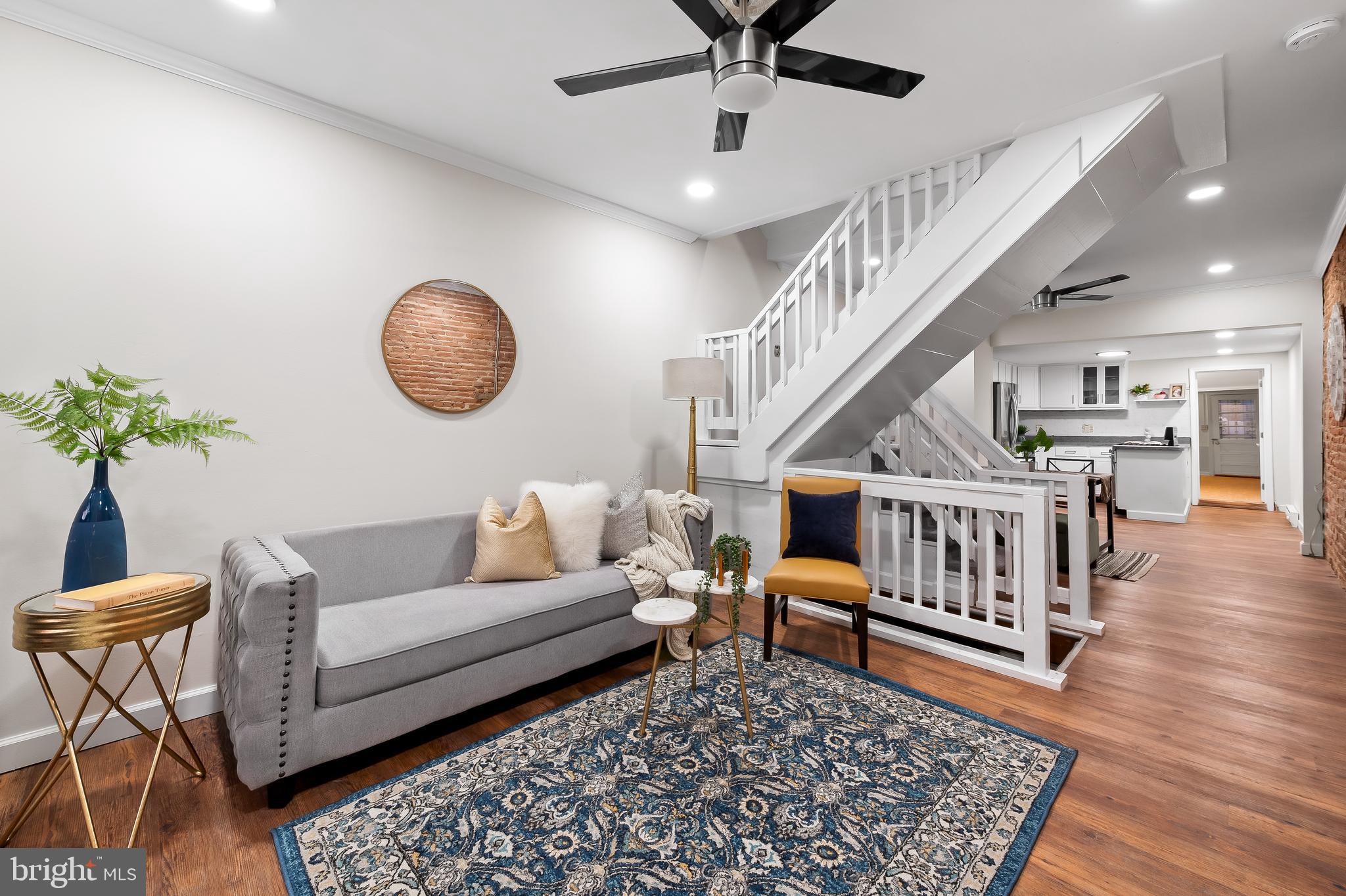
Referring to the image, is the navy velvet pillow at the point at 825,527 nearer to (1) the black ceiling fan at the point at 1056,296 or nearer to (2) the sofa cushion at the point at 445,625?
(2) the sofa cushion at the point at 445,625

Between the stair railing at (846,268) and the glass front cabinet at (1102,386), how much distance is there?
21.9ft

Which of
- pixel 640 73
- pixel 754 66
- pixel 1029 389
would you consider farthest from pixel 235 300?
pixel 1029 389

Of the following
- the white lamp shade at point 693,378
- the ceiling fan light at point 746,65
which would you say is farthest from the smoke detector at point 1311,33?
the white lamp shade at point 693,378

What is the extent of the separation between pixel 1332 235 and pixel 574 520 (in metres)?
5.73

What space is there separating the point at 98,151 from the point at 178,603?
1782 mm

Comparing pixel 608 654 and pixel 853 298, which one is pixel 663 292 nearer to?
pixel 853 298

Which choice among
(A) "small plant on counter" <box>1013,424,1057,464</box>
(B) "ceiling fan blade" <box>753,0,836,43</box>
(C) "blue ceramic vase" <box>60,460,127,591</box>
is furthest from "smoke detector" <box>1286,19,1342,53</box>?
(C) "blue ceramic vase" <box>60,460,127,591</box>

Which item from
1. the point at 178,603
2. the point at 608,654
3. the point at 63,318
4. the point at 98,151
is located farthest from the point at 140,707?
the point at 98,151

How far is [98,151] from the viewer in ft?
6.95

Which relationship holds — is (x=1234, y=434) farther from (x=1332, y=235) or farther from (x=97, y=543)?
(x=97, y=543)

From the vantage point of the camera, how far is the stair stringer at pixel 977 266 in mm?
2609

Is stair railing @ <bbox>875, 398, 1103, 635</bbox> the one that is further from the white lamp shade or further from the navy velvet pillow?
the white lamp shade

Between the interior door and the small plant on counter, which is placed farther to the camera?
the interior door

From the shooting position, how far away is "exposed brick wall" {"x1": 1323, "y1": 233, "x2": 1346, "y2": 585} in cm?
391
